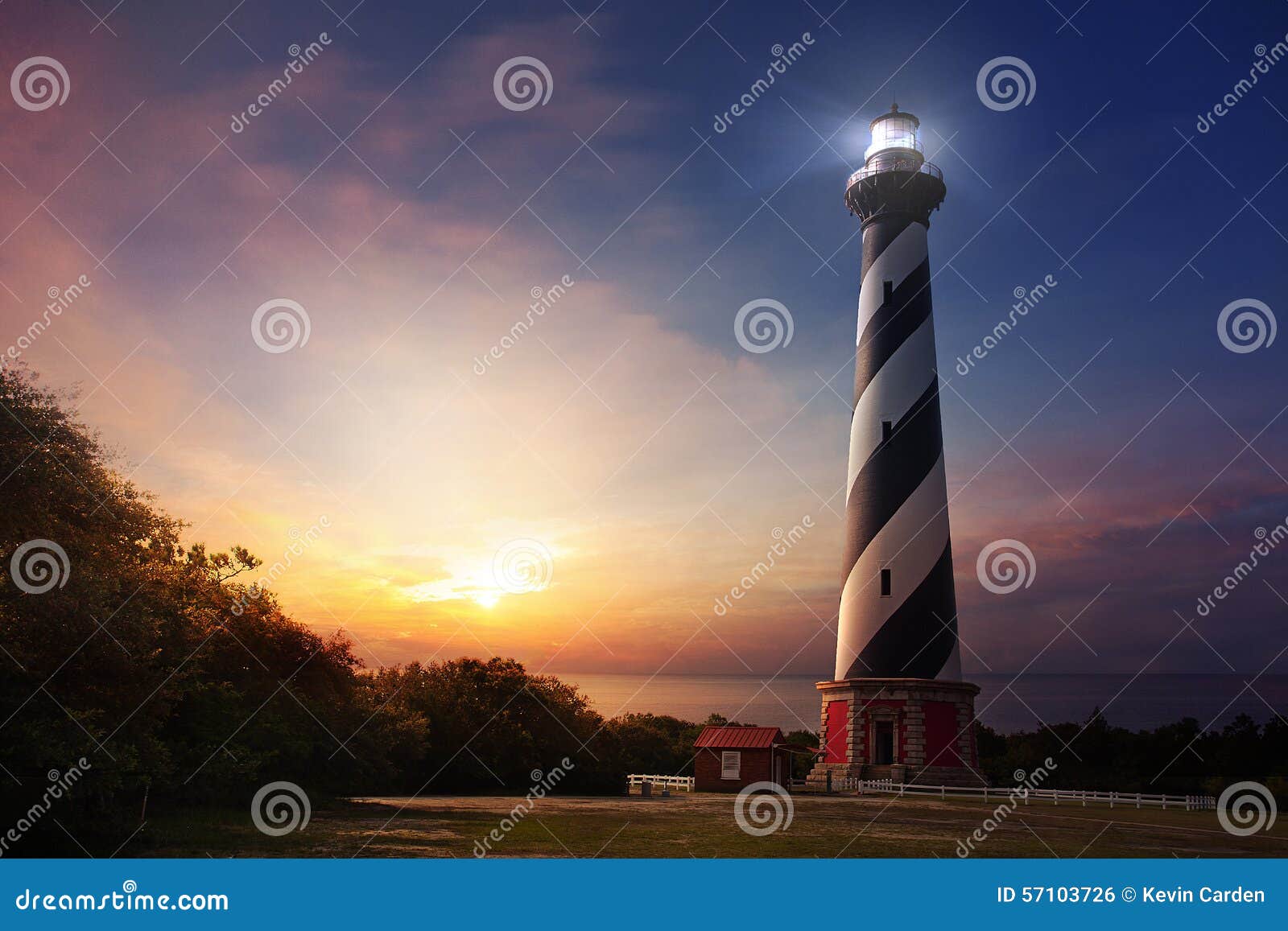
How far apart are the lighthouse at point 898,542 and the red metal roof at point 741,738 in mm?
2439

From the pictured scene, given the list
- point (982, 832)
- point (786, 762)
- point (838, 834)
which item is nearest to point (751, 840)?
point (838, 834)

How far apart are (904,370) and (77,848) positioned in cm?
2944

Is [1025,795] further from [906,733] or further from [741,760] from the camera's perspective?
[741,760]

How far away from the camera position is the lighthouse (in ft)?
107

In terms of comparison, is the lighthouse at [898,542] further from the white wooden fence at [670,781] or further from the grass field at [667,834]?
the grass field at [667,834]

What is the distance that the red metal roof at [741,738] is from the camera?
3219 cm

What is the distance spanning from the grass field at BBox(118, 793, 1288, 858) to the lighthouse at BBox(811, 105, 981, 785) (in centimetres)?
750

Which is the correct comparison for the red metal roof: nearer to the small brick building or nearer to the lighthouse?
the small brick building

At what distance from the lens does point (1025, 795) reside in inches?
1287

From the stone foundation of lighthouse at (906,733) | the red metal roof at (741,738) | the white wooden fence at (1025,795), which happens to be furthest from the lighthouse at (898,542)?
the red metal roof at (741,738)

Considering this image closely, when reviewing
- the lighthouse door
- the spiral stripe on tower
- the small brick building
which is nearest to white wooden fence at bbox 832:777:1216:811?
the lighthouse door

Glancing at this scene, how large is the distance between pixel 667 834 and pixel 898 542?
19335mm

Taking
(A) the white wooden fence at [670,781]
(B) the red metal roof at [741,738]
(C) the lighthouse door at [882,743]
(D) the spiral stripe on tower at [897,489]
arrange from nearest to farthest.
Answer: (B) the red metal roof at [741,738], (C) the lighthouse door at [882,743], (D) the spiral stripe on tower at [897,489], (A) the white wooden fence at [670,781]

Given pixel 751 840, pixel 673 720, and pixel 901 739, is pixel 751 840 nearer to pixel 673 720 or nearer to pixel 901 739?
pixel 901 739
